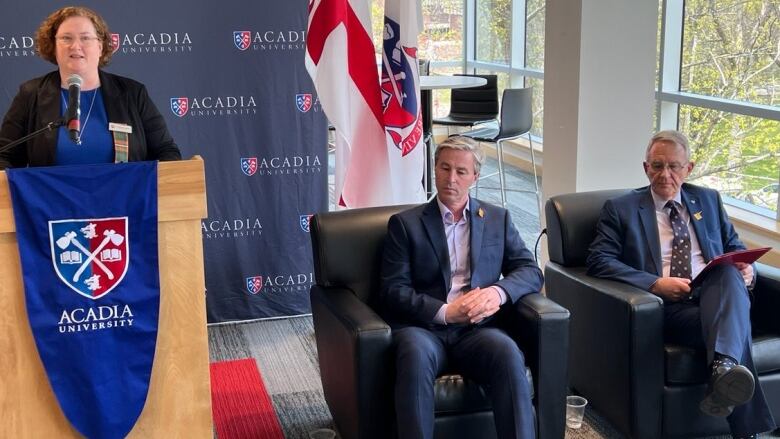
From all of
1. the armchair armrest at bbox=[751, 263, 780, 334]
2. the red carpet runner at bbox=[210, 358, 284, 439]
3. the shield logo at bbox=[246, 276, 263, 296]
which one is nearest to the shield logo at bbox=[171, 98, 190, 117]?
the shield logo at bbox=[246, 276, 263, 296]

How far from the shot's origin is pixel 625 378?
333 cm

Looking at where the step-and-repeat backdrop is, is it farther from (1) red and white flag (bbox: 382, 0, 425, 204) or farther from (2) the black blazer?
(2) the black blazer

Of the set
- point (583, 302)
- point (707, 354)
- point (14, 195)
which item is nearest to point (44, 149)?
point (14, 195)

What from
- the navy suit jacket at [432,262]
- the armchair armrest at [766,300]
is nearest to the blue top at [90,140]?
the navy suit jacket at [432,262]

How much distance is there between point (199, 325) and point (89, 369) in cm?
34

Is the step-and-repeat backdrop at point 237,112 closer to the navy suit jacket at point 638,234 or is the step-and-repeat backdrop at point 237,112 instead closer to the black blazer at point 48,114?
the black blazer at point 48,114

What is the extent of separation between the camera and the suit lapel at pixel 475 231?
11.0 feet

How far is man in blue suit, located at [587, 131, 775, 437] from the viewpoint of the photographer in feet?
10.6

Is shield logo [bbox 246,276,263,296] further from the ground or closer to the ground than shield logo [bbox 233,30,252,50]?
closer to the ground

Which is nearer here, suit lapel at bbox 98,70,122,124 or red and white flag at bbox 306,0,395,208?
suit lapel at bbox 98,70,122,124

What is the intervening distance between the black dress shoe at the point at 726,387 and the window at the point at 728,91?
287 centimetres

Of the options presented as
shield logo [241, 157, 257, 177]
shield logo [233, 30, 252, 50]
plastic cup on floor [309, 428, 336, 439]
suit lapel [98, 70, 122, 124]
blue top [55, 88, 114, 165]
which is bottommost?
plastic cup on floor [309, 428, 336, 439]

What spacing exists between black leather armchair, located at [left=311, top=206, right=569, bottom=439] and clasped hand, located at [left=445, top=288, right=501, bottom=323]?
0.38 feet

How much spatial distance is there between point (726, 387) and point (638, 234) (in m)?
0.75
